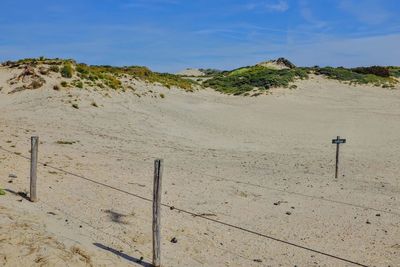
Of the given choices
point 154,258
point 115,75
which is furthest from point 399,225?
point 115,75

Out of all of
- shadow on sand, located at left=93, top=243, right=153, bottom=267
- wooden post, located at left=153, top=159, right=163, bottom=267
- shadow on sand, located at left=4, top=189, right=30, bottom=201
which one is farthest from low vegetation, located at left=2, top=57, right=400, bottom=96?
wooden post, located at left=153, top=159, right=163, bottom=267

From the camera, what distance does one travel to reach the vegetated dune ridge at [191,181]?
28.3 feet

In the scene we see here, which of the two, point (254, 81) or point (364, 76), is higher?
point (364, 76)

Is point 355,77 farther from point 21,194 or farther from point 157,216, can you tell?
point 157,216

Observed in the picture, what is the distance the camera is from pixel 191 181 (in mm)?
14312

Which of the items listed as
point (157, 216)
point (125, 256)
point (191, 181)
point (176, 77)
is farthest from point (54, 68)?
point (157, 216)

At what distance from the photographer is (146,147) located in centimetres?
1994

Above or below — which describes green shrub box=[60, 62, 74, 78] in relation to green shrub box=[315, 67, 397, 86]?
below

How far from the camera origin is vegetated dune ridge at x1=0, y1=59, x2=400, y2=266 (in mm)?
8617

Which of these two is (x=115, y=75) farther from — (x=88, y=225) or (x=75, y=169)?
(x=88, y=225)

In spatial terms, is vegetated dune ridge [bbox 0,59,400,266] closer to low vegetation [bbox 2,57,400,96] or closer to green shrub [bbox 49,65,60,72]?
low vegetation [bbox 2,57,400,96]

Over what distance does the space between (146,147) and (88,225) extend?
35.0ft

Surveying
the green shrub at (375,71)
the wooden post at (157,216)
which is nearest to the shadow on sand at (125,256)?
the wooden post at (157,216)

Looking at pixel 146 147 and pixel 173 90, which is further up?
pixel 173 90
